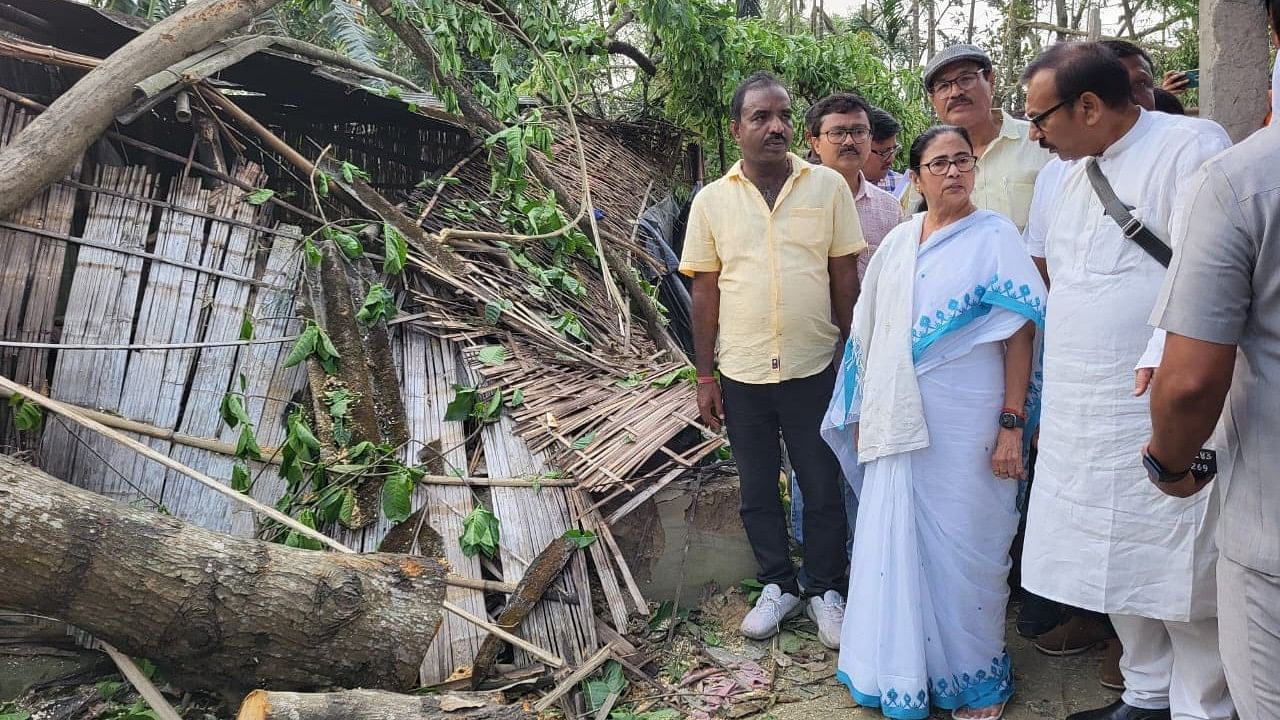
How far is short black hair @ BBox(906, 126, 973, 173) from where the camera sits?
262 cm

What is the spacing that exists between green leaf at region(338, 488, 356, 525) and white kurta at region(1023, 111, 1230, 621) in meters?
2.34

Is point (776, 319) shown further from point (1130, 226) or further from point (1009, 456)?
point (1130, 226)

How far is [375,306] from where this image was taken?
3.58 metres

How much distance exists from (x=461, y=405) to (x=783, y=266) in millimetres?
1408

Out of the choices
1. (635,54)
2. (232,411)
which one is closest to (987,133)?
(232,411)

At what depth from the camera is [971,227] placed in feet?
8.63

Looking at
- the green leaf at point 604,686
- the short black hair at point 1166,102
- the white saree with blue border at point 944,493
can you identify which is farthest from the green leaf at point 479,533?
the short black hair at point 1166,102

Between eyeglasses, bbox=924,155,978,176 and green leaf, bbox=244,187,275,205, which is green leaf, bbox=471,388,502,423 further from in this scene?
eyeglasses, bbox=924,155,978,176

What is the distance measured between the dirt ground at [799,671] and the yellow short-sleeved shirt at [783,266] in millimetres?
987

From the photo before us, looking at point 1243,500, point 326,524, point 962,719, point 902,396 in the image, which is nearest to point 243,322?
point 326,524

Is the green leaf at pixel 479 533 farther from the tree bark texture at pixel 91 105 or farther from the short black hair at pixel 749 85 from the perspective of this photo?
the tree bark texture at pixel 91 105

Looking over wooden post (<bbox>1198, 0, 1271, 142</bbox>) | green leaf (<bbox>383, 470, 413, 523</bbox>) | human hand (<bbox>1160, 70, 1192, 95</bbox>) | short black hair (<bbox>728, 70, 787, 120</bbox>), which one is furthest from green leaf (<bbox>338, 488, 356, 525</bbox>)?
human hand (<bbox>1160, 70, 1192, 95</bbox>)

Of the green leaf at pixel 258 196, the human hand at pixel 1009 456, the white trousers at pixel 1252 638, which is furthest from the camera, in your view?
the green leaf at pixel 258 196

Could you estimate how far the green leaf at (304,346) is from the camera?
3.35 meters
